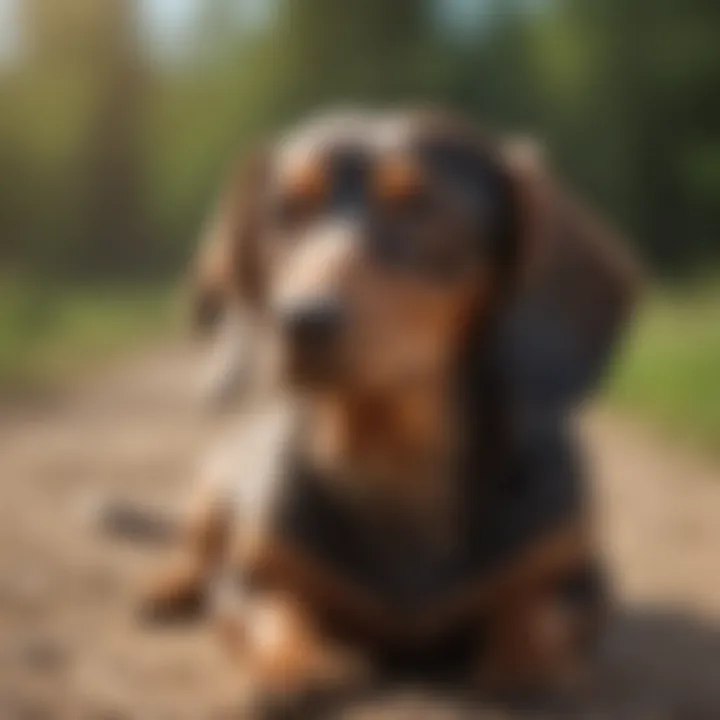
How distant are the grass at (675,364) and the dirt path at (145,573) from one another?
0.10 metres

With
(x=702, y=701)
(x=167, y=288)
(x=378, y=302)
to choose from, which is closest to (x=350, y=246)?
(x=378, y=302)

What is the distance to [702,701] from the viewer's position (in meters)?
1.28

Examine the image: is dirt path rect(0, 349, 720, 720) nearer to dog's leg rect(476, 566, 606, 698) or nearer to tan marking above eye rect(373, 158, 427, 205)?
dog's leg rect(476, 566, 606, 698)

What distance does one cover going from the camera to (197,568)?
1.62 metres

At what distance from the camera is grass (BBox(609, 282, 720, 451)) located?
297 cm

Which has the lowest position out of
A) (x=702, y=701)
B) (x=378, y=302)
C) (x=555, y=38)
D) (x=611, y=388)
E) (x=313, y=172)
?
(x=702, y=701)

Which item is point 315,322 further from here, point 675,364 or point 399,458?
point 675,364

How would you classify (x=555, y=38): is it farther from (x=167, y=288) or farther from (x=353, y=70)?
(x=167, y=288)

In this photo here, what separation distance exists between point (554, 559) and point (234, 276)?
1.37 feet

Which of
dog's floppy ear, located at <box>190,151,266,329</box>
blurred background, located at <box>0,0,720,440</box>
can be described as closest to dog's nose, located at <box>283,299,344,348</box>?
dog's floppy ear, located at <box>190,151,266,329</box>

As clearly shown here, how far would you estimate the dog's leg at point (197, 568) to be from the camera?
1594mm

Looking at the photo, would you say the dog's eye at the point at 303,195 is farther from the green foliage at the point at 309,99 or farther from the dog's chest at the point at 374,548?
the green foliage at the point at 309,99

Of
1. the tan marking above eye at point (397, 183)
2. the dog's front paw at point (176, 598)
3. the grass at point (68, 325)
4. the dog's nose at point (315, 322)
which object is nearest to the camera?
the dog's nose at point (315, 322)

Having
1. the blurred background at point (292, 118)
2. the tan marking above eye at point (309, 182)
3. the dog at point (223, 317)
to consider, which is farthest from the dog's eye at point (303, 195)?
the blurred background at point (292, 118)
